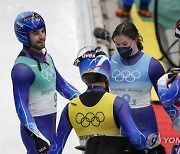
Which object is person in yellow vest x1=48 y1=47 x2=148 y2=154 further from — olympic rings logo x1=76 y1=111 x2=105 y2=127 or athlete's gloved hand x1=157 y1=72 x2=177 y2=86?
athlete's gloved hand x1=157 y1=72 x2=177 y2=86

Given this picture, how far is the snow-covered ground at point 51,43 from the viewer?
267 inches

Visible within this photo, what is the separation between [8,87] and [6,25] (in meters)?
1.85

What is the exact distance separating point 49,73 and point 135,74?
666 millimetres

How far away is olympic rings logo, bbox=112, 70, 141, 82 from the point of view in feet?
16.4

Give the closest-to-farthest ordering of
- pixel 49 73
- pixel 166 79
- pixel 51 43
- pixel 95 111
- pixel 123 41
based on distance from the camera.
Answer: pixel 95 111, pixel 166 79, pixel 123 41, pixel 49 73, pixel 51 43

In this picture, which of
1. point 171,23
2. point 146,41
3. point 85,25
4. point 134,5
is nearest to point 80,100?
point 85,25

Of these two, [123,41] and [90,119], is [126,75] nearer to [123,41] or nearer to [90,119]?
[123,41]

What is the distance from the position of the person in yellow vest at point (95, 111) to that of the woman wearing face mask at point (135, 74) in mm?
607

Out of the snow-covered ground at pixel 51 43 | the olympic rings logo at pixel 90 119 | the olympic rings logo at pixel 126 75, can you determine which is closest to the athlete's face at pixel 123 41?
the olympic rings logo at pixel 126 75

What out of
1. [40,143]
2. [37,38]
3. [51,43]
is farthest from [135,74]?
[51,43]

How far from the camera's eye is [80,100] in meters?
4.21

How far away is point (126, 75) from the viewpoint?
16.6 feet

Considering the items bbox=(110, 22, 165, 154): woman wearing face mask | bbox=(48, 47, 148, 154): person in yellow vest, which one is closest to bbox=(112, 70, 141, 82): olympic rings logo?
bbox=(110, 22, 165, 154): woman wearing face mask

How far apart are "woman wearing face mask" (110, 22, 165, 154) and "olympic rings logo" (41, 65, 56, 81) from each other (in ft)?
1.53
